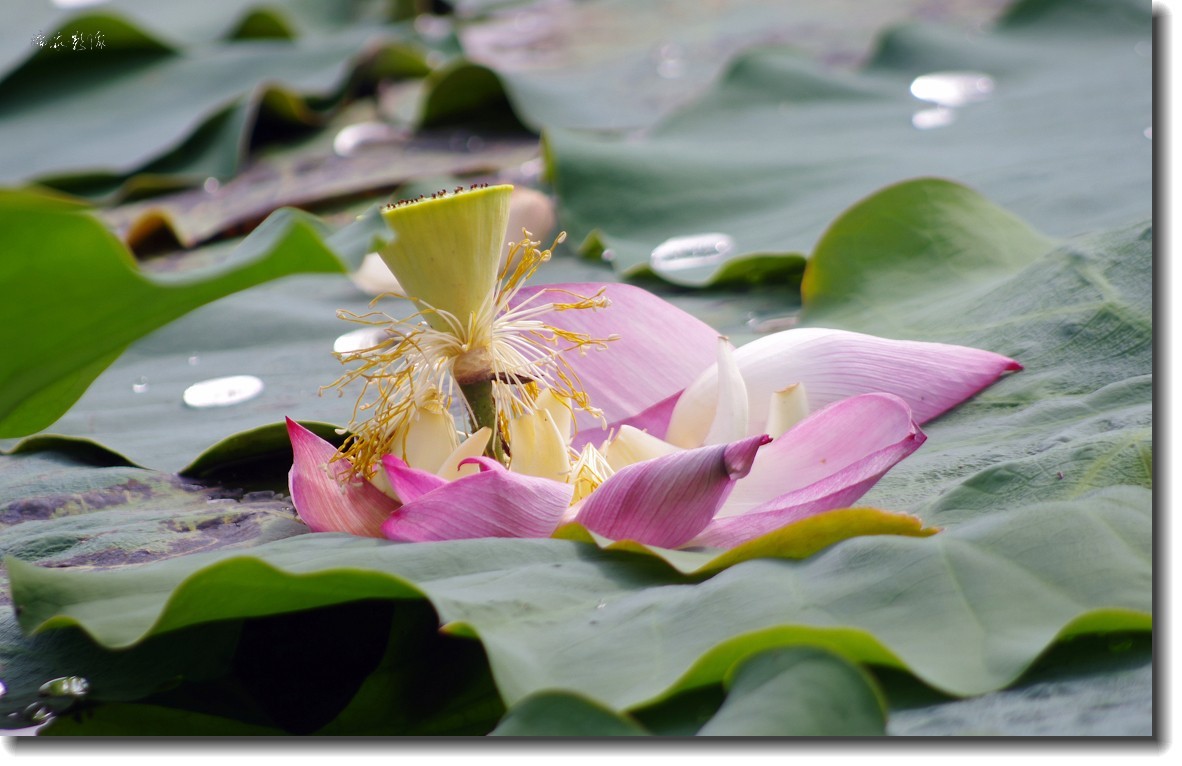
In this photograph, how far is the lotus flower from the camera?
0.69 meters

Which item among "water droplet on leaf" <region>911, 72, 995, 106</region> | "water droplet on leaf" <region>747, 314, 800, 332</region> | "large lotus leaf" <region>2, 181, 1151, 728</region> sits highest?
"large lotus leaf" <region>2, 181, 1151, 728</region>

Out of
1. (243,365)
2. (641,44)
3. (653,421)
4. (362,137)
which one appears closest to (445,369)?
(653,421)

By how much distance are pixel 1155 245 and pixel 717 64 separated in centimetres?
183

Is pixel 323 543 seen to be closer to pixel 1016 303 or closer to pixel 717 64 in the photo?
pixel 1016 303

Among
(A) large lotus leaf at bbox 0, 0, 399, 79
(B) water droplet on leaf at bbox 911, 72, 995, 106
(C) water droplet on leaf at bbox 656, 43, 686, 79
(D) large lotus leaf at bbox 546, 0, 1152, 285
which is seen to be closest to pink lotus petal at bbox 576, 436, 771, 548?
(D) large lotus leaf at bbox 546, 0, 1152, 285

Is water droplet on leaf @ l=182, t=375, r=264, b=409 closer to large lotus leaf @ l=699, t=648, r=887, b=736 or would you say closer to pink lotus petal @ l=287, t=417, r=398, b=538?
pink lotus petal @ l=287, t=417, r=398, b=538

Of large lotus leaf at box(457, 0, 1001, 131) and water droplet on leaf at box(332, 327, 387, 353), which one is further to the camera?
large lotus leaf at box(457, 0, 1001, 131)

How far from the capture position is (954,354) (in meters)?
0.91

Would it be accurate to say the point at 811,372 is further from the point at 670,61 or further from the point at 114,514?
the point at 670,61

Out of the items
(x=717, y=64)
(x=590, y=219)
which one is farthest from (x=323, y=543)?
(x=717, y=64)

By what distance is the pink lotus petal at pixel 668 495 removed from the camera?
25.9 inches

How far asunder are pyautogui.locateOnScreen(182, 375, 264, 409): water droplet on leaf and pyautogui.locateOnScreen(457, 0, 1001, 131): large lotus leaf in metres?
1.17

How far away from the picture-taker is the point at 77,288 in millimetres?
606

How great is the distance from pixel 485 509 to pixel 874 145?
1.25 m
